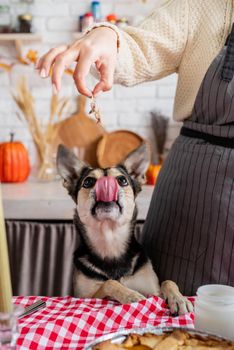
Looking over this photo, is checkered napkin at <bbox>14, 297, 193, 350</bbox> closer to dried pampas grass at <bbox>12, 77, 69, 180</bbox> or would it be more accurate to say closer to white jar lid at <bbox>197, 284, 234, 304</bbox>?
white jar lid at <bbox>197, 284, 234, 304</bbox>

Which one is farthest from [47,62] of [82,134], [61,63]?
[82,134]

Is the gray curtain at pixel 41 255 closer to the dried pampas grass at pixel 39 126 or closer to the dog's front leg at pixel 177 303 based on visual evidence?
the dried pampas grass at pixel 39 126

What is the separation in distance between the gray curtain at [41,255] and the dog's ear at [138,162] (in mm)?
1308

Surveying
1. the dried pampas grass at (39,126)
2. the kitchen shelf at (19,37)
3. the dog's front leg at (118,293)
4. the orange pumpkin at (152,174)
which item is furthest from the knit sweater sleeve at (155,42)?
the kitchen shelf at (19,37)

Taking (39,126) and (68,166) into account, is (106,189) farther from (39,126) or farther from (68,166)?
(39,126)

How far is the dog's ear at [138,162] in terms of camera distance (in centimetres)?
133

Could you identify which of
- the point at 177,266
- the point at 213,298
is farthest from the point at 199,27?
the point at 213,298

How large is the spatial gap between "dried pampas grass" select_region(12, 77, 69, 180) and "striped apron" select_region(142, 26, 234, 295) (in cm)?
194

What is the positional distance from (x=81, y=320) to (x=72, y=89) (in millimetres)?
2655

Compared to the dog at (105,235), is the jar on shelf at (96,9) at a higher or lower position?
higher

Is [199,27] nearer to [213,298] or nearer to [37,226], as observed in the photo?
[213,298]

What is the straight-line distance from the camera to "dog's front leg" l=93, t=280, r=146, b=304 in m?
1.00

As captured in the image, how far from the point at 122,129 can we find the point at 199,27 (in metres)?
2.15

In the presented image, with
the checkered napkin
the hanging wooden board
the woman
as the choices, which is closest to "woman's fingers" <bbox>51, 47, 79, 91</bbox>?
the woman
